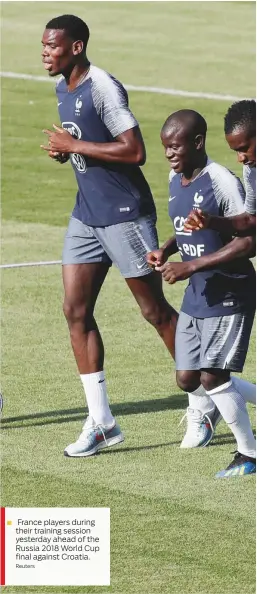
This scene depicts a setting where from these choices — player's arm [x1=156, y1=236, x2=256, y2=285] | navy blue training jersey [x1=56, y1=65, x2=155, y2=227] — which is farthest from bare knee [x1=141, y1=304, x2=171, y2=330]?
player's arm [x1=156, y1=236, x2=256, y2=285]

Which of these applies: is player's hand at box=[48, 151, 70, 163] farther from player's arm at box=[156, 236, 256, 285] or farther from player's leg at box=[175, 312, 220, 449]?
player's arm at box=[156, 236, 256, 285]

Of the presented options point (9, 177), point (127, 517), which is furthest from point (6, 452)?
point (9, 177)

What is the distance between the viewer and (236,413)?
850 cm

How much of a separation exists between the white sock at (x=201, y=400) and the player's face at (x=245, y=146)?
64.2 inches

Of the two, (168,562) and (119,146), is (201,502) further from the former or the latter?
(119,146)

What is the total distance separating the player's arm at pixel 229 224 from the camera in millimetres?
7961

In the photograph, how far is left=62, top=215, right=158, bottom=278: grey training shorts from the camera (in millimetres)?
9086

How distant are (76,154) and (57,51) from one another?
58cm

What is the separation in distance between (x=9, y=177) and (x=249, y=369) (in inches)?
372

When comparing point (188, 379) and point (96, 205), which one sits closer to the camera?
point (188, 379)

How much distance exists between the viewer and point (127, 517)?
26.1ft

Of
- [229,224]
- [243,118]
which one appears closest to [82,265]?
[229,224]

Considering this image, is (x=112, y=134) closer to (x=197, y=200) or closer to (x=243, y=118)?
(x=197, y=200)

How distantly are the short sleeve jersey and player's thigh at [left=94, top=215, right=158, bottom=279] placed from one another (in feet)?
3.44
